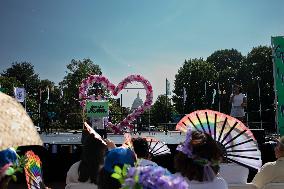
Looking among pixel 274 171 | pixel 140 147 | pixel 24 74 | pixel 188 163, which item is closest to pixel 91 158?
pixel 188 163

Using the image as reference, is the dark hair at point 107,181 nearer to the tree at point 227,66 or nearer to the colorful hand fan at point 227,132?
the colorful hand fan at point 227,132

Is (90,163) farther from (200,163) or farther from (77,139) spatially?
(77,139)

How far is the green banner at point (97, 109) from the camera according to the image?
607 inches

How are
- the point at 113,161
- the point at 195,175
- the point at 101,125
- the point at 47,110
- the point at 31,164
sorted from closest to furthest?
the point at 113,161 < the point at 195,175 < the point at 31,164 < the point at 101,125 < the point at 47,110

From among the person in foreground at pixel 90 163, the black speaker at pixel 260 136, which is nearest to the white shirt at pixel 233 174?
the person in foreground at pixel 90 163

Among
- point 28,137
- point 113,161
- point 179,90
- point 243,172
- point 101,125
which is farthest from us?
point 179,90

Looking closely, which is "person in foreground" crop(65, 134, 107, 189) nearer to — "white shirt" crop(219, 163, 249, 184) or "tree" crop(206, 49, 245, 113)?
"white shirt" crop(219, 163, 249, 184)

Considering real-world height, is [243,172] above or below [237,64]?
below

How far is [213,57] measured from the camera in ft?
188

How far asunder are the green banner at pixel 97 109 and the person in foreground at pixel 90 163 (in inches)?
475

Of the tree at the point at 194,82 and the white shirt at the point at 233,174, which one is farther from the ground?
the tree at the point at 194,82

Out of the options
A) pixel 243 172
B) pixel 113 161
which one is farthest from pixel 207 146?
pixel 243 172

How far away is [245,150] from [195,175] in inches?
67.7

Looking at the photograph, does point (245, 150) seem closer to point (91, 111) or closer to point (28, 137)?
point (28, 137)
